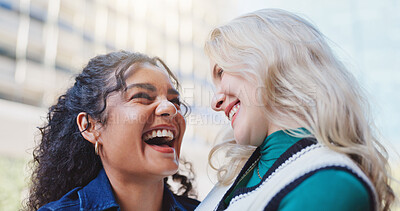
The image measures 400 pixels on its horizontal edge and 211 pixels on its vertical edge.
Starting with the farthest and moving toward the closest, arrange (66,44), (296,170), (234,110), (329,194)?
1. (66,44)
2. (234,110)
3. (296,170)
4. (329,194)

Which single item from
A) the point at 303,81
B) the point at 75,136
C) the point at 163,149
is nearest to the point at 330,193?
the point at 303,81

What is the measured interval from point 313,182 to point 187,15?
17933 mm

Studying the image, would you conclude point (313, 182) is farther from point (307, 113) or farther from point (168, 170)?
point (168, 170)

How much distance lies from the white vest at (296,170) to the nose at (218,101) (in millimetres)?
407

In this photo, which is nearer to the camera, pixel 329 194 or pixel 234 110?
pixel 329 194

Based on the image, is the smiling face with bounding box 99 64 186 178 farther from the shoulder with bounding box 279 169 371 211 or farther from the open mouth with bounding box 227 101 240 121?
the shoulder with bounding box 279 169 371 211

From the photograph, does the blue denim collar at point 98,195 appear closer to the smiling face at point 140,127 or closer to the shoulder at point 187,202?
the smiling face at point 140,127

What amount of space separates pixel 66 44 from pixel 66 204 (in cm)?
1076

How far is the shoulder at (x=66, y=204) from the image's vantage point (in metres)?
1.49

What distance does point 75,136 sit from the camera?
5.88ft

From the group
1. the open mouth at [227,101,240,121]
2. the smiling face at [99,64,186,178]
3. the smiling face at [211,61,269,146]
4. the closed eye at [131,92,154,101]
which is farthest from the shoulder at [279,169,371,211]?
the closed eye at [131,92,154,101]

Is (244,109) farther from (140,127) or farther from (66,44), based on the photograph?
(66,44)

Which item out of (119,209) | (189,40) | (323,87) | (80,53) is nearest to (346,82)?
A: (323,87)

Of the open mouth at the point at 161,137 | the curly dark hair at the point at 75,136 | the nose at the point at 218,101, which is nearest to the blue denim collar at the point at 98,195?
the curly dark hair at the point at 75,136
